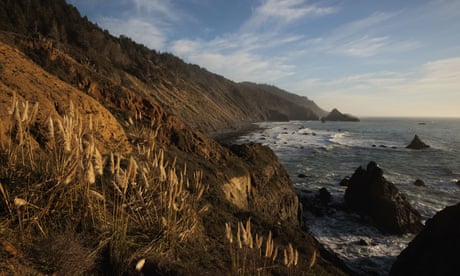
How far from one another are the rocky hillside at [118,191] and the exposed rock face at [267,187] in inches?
3.7

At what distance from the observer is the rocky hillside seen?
2547 millimetres

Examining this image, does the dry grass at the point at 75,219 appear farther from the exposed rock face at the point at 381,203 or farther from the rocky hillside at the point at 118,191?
the exposed rock face at the point at 381,203

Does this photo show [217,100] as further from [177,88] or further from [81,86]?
[81,86]

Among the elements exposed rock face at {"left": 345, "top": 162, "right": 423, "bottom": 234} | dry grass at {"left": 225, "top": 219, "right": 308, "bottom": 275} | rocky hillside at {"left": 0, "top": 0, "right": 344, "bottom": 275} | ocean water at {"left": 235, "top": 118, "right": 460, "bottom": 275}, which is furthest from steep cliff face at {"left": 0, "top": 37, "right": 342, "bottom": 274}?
exposed rock face at {"left": 345, "top": 162, "right": 423, "bottom": 234}

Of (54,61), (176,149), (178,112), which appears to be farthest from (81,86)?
(178,112)

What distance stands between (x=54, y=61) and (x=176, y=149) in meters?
8.37

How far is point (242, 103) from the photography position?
414 ft

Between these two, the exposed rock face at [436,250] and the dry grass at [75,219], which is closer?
the dry grass at [75,219]

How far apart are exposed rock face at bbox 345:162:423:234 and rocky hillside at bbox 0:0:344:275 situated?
218 inches

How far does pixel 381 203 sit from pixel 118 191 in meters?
18.9

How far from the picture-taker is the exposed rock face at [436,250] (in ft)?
25.8

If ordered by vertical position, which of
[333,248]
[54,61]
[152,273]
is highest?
[54,61]

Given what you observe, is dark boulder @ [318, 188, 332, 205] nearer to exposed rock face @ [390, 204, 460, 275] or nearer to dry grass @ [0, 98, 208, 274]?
exposed rock face @ [390, 204, 460, 275]

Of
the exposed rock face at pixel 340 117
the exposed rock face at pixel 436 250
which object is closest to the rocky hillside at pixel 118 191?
the exposed rock face at pixel 436 250
